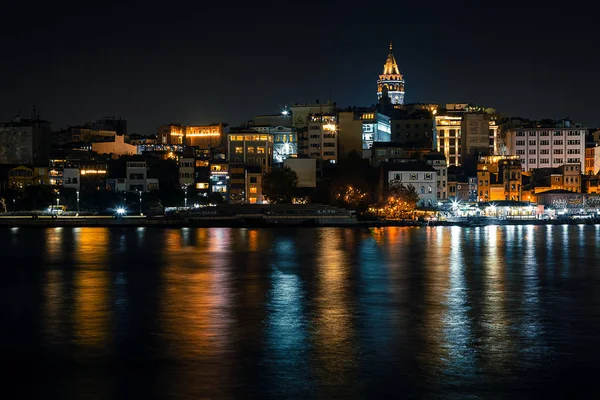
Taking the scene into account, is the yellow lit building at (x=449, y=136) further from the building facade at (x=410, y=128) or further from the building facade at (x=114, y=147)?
the building facade at (x=114, y=147)

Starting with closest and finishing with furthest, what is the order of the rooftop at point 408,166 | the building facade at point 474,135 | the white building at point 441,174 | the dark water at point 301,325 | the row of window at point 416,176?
the dark water at point 301,325
the row of window at point 416,176
the rooftop at point 408,166
the white building at point 441,174
the building facade at point 474,135

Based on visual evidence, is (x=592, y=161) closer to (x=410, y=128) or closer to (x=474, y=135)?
(x=474, y=135)

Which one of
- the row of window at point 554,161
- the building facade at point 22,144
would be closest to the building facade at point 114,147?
the building facade at point 22,144

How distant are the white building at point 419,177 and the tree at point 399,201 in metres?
2.14

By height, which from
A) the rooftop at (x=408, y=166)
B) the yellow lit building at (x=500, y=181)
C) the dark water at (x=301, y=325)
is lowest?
the dark water at (x=301, y=325)

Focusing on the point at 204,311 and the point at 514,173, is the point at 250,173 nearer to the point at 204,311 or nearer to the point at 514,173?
the point at 514,173

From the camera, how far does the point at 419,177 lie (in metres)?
66.0

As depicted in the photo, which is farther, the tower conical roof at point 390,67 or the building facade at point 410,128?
the tower conical roof at point 390,67

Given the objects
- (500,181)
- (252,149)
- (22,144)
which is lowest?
(500,181)

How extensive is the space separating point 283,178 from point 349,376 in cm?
5107

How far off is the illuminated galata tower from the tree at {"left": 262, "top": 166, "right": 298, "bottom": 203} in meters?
56.5

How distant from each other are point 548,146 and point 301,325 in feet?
209

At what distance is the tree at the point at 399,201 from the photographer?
62406 millimetres

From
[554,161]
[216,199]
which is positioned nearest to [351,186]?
[216,199]
